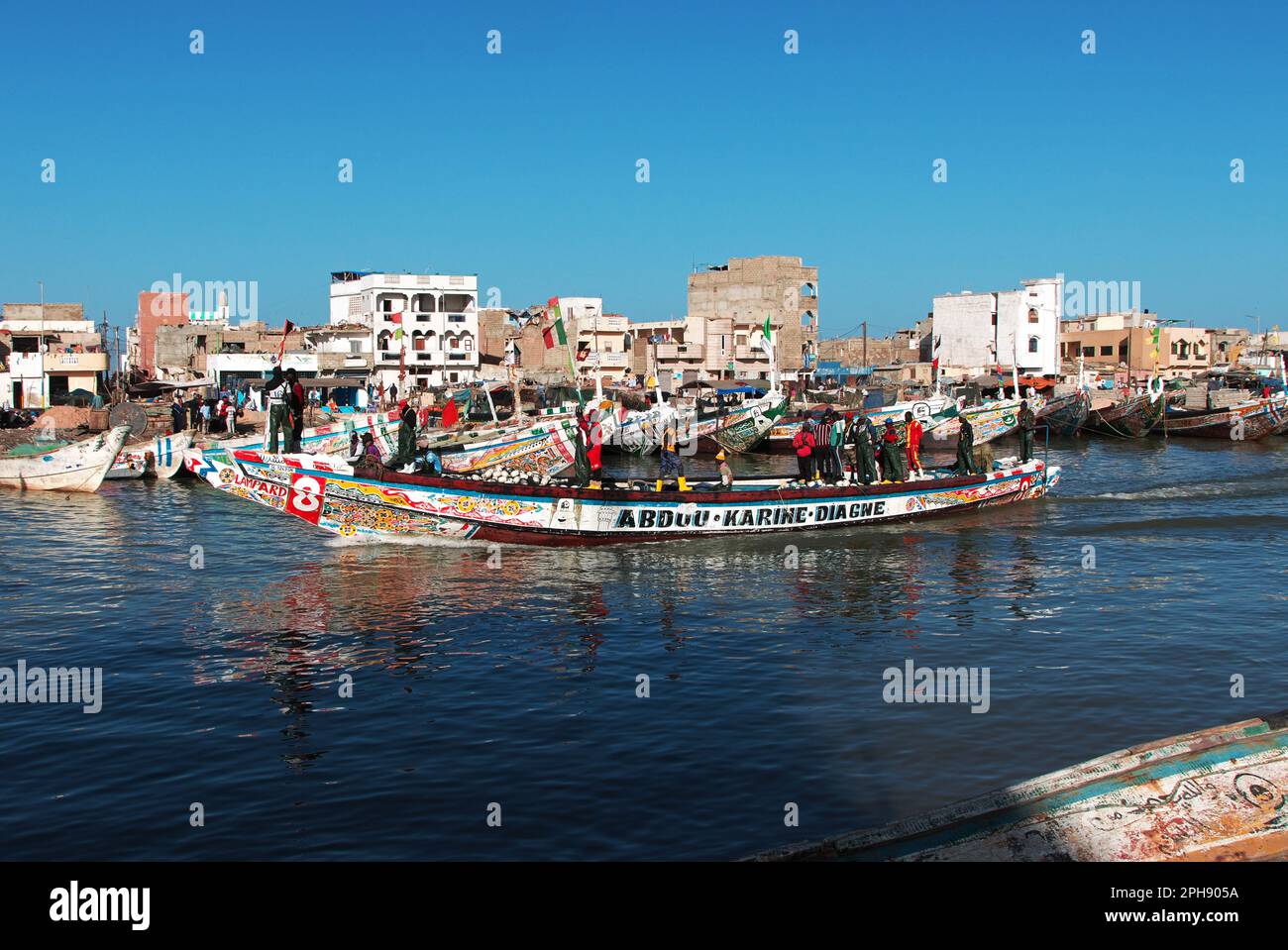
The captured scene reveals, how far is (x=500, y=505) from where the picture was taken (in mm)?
22734

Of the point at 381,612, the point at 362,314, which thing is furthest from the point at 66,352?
the point at 381,612

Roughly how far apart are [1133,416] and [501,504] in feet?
140

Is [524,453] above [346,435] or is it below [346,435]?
below

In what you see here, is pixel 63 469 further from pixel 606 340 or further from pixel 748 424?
pixel 606 340

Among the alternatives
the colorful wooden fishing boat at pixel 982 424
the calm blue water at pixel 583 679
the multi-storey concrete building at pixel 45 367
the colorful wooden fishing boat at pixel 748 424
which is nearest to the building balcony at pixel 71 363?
the multi-storey concrete building at pixel 45 367

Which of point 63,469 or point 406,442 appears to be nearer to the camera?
point 406,442

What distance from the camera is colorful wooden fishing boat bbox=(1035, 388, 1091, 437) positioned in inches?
2258

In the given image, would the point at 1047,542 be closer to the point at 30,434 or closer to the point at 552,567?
the point at 552,567

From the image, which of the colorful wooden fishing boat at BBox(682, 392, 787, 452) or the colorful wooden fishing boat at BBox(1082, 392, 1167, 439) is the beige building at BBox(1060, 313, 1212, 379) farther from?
the colorful wooden fishing boat at BBox(682, 392, 787, 452)

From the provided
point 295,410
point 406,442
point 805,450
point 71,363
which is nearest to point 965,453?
point 805,450

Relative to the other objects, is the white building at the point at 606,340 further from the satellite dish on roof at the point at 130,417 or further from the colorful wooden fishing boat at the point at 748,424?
the satellite dish on roof at the point at 130,417

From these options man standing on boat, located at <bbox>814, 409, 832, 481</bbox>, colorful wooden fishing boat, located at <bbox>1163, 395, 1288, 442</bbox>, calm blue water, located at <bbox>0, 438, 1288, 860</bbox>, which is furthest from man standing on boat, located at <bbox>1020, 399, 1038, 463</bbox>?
colorful wooden fishing boat, located at <bbox>1163, 395, 1288, 442</bbox>

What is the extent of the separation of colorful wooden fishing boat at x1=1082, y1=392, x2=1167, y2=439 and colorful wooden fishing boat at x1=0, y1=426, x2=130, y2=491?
43.9 meters

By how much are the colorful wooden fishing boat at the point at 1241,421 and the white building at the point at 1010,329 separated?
2588 cm
